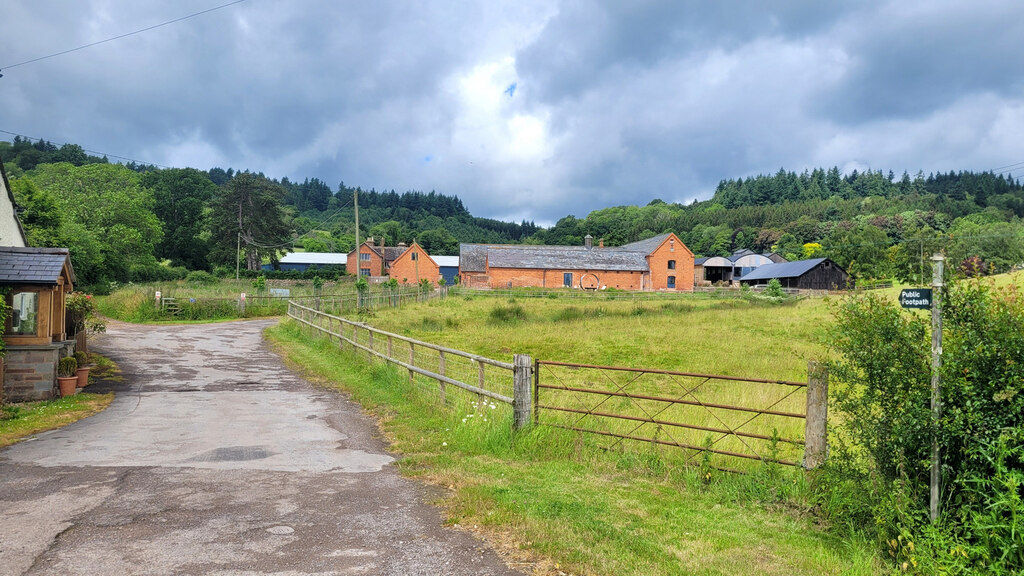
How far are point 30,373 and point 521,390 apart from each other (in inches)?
404

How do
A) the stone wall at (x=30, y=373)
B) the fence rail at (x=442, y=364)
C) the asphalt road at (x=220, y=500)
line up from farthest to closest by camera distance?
1. the stone wall at (x=30, y=373)
2. the fence rail at (x=442, y=364)
3. the asphalt road at (x=220, y=500)

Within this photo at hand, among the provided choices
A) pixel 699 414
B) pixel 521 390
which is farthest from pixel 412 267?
pixel 521 390

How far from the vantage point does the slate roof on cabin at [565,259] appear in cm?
6825

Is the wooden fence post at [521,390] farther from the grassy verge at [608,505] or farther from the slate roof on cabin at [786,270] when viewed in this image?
the slate roof on cabin at [786,270]

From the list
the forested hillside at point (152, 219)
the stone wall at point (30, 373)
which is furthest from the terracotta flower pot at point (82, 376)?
the forested hillside at point (152, 219)

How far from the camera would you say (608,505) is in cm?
596

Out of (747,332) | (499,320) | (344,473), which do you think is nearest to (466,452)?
(344,473)

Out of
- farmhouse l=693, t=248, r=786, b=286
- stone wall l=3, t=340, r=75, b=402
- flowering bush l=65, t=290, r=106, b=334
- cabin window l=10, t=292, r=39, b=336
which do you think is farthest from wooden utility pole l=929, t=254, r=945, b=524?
farmhouse l=693, t=248, r=786, b=286

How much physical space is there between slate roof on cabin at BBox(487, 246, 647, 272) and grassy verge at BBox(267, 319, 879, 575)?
58.9m

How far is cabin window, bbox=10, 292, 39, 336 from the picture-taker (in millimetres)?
12086

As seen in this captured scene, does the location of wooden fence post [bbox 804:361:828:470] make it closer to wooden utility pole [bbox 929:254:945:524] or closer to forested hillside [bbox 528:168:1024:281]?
wooden utility pole [bbox 929:254:945:524]

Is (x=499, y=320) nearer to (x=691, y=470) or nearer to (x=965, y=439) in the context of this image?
(x=691, y=470)

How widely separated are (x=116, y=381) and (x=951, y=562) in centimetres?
1621

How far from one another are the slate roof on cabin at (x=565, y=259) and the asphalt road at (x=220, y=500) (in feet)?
187
